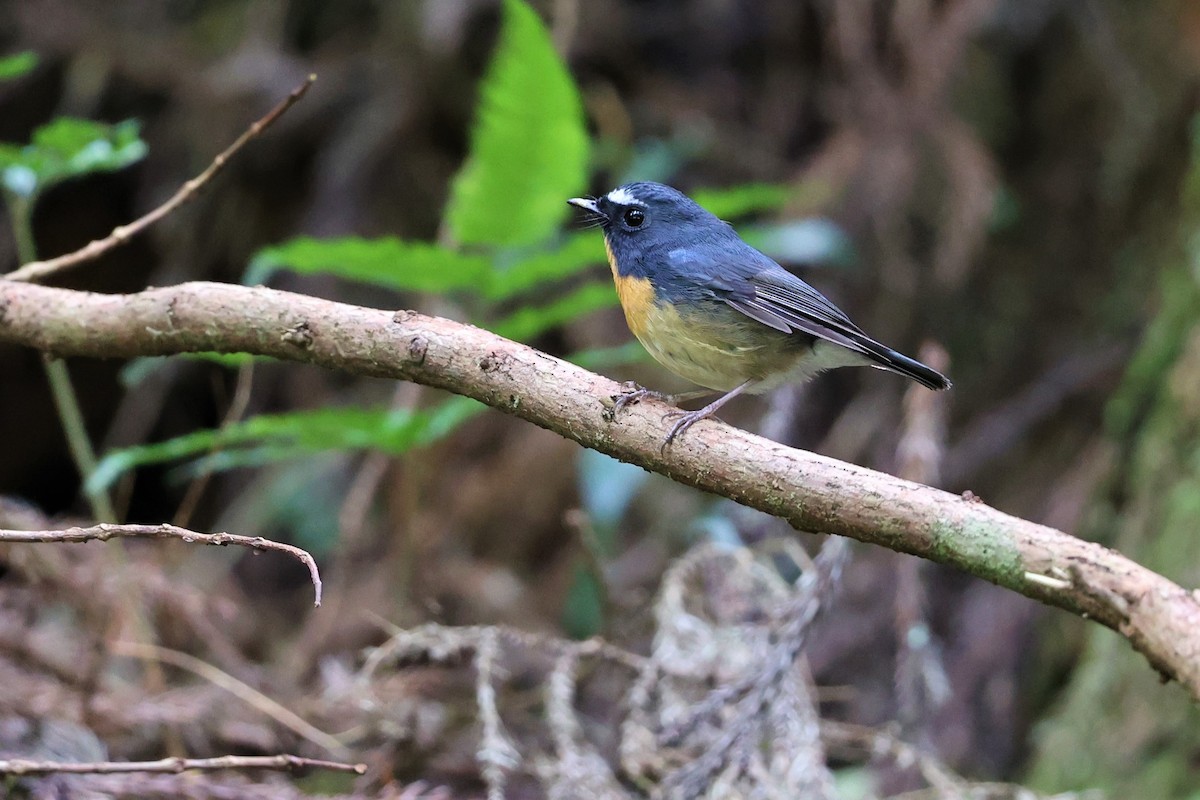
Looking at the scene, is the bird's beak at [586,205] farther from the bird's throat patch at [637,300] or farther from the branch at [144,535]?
the branch at [144,535]

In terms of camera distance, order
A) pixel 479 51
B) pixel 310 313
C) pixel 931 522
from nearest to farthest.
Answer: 1. pixel 931 522
2. pixel 310 313
3. pixel 479 51

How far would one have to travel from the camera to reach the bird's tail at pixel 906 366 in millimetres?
2713

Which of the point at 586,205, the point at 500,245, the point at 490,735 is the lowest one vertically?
the point at 490,735

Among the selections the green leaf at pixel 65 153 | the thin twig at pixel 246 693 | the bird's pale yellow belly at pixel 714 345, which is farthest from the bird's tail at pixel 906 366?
the green leaf at pixel 65 153

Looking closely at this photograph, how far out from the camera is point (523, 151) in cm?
366

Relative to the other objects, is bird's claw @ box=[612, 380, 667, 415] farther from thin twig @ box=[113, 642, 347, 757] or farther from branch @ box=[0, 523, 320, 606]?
thin twig @ box=[113, 642, 347, 757]

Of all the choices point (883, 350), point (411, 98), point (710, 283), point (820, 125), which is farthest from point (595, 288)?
point (820, 125)

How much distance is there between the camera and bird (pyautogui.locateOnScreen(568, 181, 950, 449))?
3006 millimetres

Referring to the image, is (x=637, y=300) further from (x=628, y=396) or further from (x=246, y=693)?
(x=246, y=693)

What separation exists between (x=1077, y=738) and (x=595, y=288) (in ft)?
8.51

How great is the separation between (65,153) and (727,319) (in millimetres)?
1885

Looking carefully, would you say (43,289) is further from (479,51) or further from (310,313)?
(479,51)

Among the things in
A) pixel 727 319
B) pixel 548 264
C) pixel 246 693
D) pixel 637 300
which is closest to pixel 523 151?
pixel 548 264

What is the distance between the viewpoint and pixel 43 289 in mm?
2555
